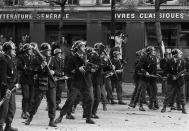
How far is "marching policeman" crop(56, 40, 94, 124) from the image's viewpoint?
45.1 feet

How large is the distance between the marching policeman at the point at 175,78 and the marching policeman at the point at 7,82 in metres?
6.56

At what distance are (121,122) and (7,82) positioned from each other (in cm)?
383

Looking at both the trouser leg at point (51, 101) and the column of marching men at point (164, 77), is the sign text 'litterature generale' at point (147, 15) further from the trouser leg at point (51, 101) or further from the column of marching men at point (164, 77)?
the trouser leg at point (51, 101)

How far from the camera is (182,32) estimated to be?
3350cm

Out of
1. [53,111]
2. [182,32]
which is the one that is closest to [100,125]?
[53,111]

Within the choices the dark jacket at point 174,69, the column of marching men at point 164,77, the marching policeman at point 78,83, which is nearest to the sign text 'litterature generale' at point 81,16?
the column of marching men at point 164,77

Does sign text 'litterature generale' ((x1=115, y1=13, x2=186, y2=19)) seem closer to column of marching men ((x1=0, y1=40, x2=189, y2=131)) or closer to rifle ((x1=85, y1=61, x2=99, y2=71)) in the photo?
column of marching men ((x1=0, y1=40, x2=189, y2=131))

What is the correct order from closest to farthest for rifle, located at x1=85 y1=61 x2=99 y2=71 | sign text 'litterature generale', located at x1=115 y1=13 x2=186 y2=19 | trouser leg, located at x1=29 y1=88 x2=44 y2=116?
trouser leg, located at x1=29 y1=88 x2=44 y2=116 < rifle, located at x1=85 y1=61 x2=99 y2=71 < sign text 'litterature generale', located at x1=115 y1=13 x2=186 y2=19

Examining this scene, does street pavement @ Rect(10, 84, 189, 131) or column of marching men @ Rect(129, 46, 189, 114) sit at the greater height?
column of marching men @ Rect(129, 46, 189, 114)

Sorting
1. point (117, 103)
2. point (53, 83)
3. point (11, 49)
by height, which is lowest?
point (117, 103)

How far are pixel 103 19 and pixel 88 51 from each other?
19.4m

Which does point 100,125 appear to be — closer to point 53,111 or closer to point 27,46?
point 53,111

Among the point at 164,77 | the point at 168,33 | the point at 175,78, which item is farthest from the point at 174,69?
the point at 168,33

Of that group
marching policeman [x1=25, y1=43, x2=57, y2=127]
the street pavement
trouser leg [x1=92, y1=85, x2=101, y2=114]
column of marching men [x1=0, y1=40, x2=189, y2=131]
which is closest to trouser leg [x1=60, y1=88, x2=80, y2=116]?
column of marching men [x1=0, y1=40, x2=189, y2=131]
